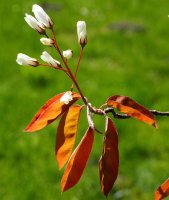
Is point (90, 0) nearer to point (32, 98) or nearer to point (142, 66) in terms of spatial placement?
point (142, 66)

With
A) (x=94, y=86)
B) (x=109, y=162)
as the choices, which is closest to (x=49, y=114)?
(x=109, y=162)

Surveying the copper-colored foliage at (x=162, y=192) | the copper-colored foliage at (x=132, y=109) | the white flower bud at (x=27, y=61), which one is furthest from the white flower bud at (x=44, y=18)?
the copper-colored foliage at (x=162, y=192)

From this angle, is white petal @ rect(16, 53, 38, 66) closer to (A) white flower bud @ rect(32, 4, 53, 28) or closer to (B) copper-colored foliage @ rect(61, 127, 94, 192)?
(A) white flower bud @ rect(32, 4, 53, 28)

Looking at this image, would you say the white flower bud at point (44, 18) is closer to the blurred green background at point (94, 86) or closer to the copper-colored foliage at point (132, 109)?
the copper-colored foliage at point (132, 109)

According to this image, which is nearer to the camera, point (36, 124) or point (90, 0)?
point (36, 124)

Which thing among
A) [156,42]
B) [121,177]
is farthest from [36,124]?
[156,42]

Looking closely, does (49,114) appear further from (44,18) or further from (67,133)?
(44,18)

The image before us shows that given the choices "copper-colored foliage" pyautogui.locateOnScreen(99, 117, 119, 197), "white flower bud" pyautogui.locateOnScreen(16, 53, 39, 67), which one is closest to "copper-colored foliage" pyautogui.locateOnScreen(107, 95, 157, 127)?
"copper-colored foliage" pyautogui.locateOnScreen(99, 117, 119, 197)
